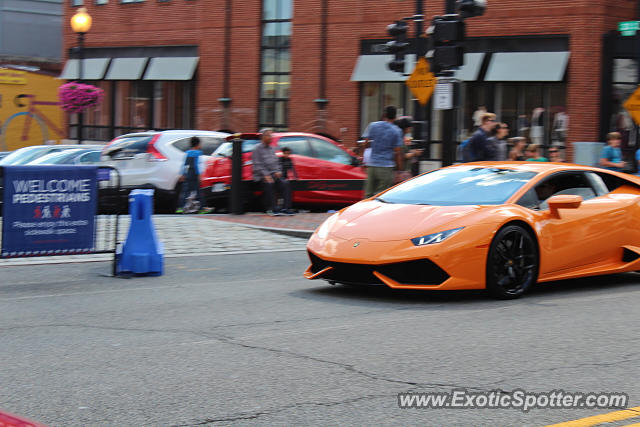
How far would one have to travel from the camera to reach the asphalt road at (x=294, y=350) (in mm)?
4820

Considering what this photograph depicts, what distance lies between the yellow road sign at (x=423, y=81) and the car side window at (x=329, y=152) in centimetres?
257

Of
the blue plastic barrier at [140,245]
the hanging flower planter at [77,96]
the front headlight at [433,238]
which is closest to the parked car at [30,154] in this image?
the hanging flower planter at [77,96]

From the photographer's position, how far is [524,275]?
8430 millimetres

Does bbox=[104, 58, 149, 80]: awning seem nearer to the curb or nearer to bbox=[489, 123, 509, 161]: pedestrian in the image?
the curb

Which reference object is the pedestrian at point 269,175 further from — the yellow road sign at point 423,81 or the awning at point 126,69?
the awning at point 126,69

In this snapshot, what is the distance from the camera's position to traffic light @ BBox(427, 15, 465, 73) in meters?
14.9

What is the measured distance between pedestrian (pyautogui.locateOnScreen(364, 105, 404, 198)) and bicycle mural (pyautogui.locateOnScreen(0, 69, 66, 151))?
28.2m

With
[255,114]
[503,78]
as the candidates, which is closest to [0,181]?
[503,78]

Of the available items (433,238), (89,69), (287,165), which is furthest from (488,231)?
(89,69)

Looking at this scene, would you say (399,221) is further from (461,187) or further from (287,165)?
(287,165)

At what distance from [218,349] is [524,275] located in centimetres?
329

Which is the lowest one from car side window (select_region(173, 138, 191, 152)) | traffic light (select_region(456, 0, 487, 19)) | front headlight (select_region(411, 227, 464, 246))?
front headlight (select_region(411, 227, 464, 246))

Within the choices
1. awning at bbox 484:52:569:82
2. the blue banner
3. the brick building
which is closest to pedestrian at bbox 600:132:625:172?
the brick building

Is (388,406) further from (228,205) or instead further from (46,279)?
(228,205)
